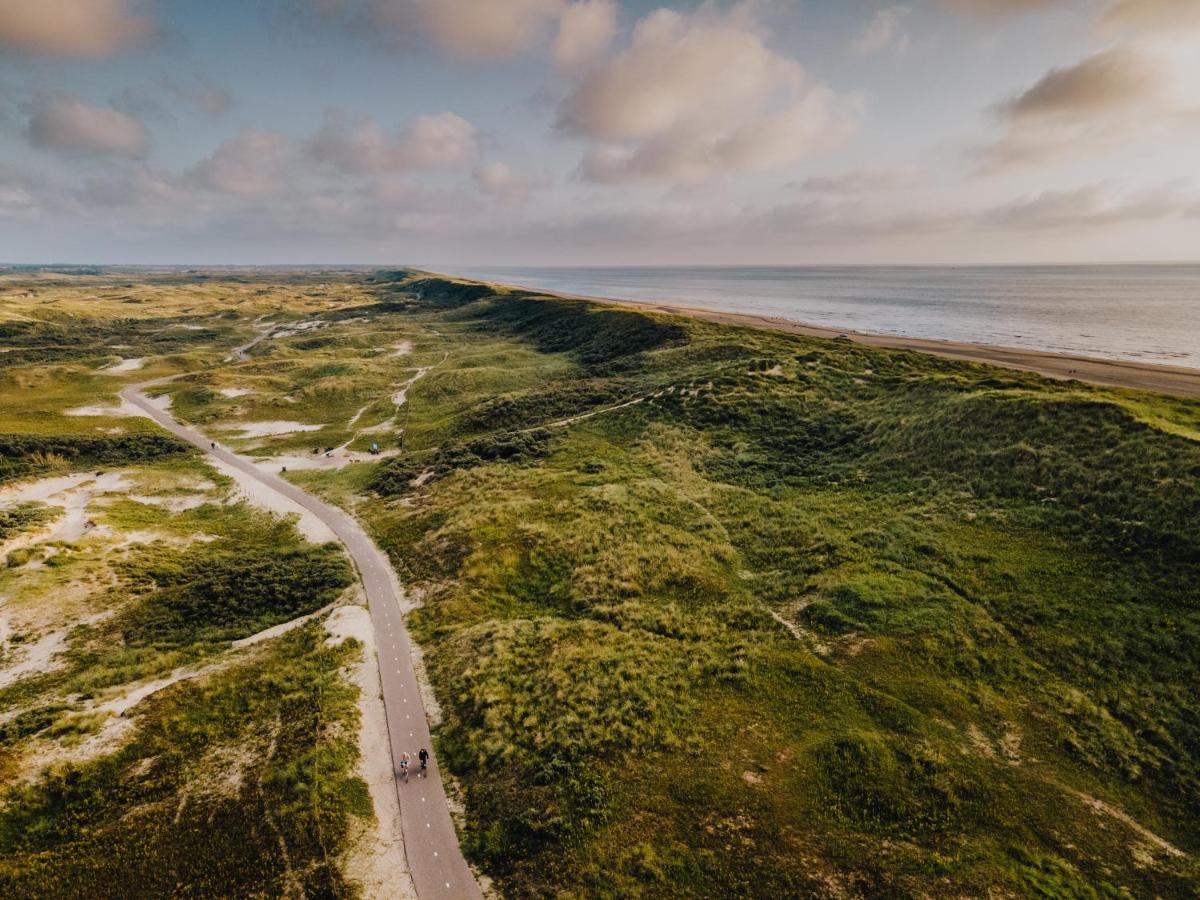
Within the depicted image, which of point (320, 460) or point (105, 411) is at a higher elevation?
point (105, 411)

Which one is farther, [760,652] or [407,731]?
[760,652]

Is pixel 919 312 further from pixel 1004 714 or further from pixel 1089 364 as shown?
pixel 1004 714

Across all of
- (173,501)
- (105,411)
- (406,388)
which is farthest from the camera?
(406,388)

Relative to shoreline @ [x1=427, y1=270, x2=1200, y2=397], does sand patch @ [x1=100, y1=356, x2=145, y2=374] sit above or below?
below

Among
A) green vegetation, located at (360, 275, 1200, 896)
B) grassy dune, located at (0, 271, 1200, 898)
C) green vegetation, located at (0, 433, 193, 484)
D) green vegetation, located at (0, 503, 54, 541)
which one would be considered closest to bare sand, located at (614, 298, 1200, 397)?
grassy dune, located at (0, 271, 1200, 898)

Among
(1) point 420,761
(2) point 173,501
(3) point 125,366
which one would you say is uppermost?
(3) point 125,366

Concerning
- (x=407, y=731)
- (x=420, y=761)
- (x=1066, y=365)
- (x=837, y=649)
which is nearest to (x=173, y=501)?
(x=407, y=731)

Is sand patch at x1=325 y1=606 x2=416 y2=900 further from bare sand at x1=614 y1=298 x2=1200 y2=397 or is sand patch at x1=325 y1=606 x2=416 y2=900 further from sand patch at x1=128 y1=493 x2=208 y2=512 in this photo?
bare sand at x1=614 y1=298 x2=1200 y2=397

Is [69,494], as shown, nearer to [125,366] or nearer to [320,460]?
[320,460]

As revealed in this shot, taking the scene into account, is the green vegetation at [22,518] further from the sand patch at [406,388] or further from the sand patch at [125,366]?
the sand patch at [125,366]
